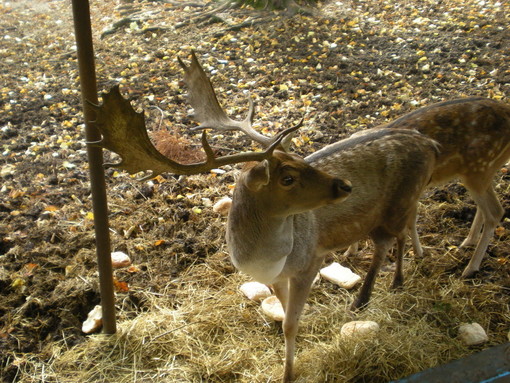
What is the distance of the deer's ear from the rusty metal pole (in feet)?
2.23

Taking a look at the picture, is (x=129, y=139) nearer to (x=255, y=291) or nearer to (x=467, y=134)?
(x=255, y=291)

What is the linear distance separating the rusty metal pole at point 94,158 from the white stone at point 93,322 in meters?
0.09

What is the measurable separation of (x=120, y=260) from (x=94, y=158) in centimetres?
125

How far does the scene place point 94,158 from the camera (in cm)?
228

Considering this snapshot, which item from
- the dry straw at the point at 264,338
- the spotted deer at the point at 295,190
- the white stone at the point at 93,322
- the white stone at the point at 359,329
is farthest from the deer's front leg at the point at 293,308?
the white stone at the point at 93,322

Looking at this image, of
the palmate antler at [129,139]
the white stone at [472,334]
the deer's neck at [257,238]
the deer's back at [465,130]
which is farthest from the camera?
the deer's back at [465,130]

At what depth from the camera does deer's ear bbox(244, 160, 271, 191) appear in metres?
2.09

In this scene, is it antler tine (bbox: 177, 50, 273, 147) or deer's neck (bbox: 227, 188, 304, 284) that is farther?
antler tine (bbox: 177, 50, 273, 147)

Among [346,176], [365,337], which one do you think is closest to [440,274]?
[365,337]

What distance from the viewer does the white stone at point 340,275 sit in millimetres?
3258

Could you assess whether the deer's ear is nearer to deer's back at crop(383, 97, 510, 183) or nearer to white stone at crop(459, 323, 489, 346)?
deer's back at crop(383, 97, 510, 183)

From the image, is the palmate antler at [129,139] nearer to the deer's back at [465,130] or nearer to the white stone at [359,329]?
the white stone at [359,329]

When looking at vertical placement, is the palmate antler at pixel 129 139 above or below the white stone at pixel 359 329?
above

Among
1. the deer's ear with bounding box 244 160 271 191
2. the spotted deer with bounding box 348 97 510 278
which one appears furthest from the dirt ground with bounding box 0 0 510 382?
the deer's ear with bounding box 244 160 271 191
